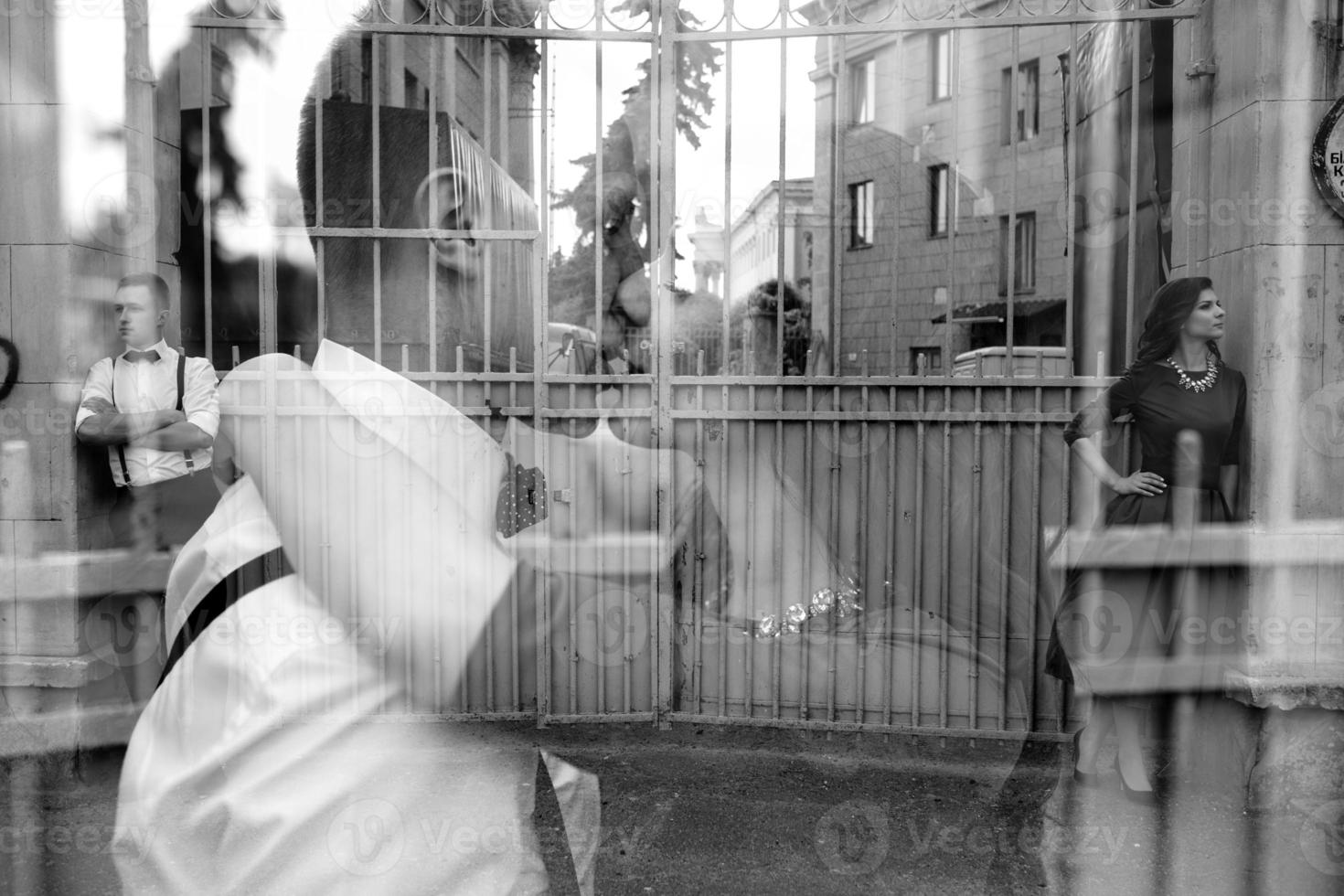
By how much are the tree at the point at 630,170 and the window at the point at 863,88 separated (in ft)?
12.2

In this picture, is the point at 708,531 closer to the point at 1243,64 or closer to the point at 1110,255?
the point at 1110,255

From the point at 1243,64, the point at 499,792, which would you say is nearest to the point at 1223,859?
the point at 499,792

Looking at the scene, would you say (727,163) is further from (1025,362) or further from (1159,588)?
(1159,588)

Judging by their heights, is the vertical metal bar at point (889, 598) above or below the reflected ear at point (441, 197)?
below

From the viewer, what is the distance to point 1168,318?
3619 millimetres

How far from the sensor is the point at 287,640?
4281 millimetres

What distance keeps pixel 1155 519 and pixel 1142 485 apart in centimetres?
13

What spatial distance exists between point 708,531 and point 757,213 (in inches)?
87.6

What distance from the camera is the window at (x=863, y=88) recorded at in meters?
8.23

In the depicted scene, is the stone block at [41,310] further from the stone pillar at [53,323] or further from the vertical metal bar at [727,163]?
the vertical metal bar at [727,163]

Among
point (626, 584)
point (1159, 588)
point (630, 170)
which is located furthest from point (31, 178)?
point (1159, 588)

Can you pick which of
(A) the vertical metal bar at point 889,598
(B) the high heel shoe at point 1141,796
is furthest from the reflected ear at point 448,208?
(B) the high heel shoe at point 1141,796

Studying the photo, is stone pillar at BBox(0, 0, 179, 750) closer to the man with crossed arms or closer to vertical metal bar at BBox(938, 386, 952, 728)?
the man with crossed arms

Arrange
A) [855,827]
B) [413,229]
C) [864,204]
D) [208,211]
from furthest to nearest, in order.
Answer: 1. [864,204]
2. [208,211]
3. [413,229]
4. [855,827]
